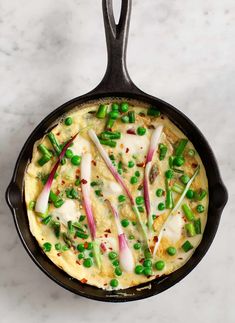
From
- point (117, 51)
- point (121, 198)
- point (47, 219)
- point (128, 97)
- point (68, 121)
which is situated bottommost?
point (47, 219)

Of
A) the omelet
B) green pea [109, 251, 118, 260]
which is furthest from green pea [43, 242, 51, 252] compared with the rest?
green pea [109, 251, 118, 260]

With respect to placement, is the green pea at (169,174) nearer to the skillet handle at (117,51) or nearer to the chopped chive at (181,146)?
the chopped chive at (181,146)

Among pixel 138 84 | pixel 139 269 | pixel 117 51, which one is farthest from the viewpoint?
pixel 138 84

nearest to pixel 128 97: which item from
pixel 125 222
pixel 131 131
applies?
pixel 131 131

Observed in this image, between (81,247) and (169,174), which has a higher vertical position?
Answer: (169,174)

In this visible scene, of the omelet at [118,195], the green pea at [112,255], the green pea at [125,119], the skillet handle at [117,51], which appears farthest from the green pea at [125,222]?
the skillet handle at [117,51]

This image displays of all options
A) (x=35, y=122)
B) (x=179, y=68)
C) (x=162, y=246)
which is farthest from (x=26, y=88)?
(x=162, y=246)

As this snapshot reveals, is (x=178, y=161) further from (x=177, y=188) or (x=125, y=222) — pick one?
(x=125, y=222)
